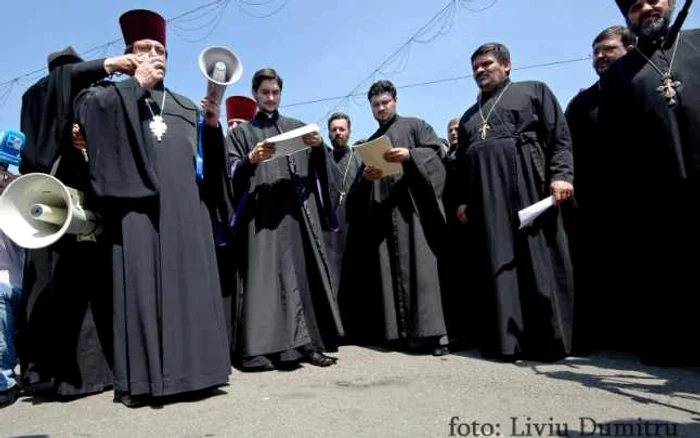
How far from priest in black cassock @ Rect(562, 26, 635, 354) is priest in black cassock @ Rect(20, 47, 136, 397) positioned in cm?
363

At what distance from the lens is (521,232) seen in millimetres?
4410

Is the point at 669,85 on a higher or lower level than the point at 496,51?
lower

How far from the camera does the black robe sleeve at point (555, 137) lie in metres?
4.33

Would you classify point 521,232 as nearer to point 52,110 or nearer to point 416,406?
point 416,406

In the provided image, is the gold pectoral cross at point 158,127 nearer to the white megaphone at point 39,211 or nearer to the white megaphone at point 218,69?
the white megaphone at point 218,69

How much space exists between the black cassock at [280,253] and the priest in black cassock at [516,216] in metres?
1.25

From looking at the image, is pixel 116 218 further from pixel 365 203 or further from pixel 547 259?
pixel 547 259

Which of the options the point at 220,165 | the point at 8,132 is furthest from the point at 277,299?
the point at 8,132

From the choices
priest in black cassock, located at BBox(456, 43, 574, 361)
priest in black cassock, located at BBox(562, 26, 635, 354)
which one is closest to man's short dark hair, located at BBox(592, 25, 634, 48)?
priest in black cassock, located at BBox(562, 26, 635, 354)

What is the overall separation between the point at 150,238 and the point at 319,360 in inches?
65.7

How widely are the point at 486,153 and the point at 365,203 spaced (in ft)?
4.75

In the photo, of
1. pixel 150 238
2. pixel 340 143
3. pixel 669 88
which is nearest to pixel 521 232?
pixel 669 88

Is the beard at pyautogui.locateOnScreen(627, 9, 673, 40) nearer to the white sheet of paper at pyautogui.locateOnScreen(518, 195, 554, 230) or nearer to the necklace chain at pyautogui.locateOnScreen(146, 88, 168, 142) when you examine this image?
the white sheet of paper at pyautogui.locateOnScreen(518, 195, 554, 230)

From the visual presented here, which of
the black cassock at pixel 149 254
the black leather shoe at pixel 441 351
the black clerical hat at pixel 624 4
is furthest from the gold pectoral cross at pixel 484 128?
the black cassock at pixel 149 254
